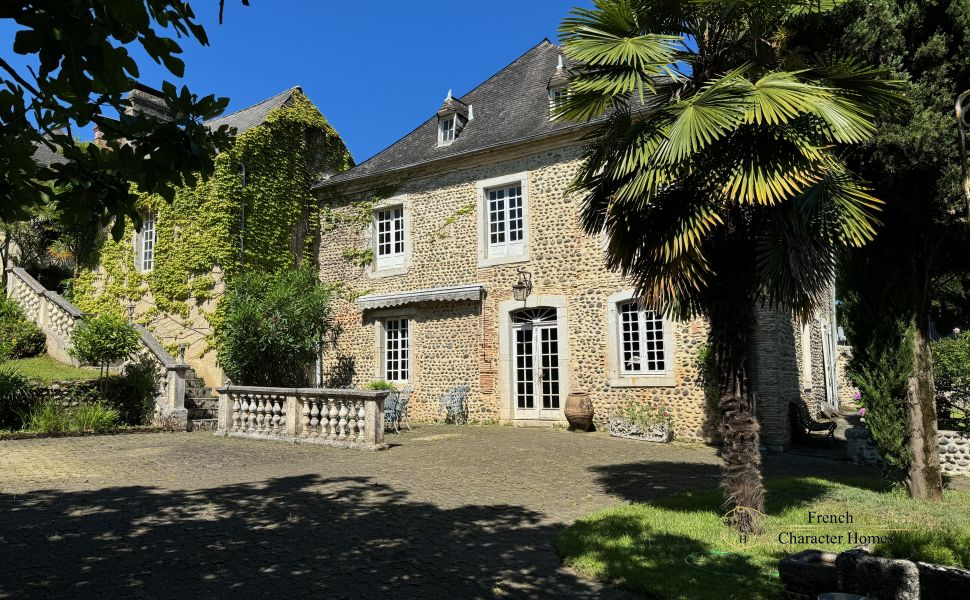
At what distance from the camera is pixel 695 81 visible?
587 cm

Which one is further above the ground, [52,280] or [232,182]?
[232,182]

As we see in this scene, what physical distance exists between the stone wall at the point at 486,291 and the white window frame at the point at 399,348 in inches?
4.5

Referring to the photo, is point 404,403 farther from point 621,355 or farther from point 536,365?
point 621,355

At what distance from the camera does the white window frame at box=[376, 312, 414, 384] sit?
15.2 meters

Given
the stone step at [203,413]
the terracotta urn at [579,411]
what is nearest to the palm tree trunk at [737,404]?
the terracotta urn at [579,411]

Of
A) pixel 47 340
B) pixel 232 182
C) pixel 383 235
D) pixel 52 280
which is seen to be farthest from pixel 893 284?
pixel 52 280

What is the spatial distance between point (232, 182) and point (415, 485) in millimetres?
11525

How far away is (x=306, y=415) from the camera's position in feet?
35.0

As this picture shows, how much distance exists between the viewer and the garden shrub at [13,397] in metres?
10.9

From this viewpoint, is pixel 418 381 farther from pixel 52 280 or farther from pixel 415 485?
pixel 52 280

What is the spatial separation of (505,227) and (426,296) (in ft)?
8.23

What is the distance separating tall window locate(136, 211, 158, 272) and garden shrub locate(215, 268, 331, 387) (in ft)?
11.2

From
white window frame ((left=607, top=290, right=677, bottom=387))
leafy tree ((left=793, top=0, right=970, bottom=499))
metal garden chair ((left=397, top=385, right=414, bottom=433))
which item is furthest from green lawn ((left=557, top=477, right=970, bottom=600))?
metal garden chair ((left=397, top=385, right=414, bottom=433))

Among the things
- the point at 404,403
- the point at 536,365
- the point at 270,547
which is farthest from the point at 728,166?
the point at 404,403
